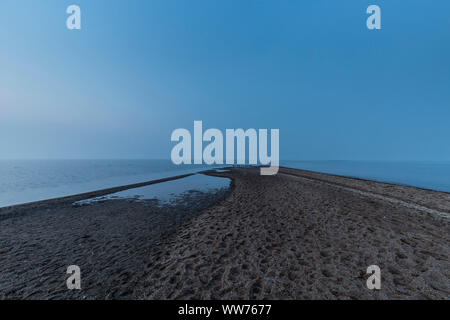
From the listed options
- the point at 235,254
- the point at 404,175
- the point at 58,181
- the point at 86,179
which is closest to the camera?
the point at 235,254

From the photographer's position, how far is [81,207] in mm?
15359

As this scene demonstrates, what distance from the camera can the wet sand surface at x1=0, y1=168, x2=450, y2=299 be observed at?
4.80 m

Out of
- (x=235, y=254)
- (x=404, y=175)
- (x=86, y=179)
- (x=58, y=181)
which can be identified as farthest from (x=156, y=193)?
(x=404, y=175)

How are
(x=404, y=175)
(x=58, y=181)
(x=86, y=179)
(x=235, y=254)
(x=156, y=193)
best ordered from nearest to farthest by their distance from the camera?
(x=235, y=254) < (x=156, y=193) < (x=58, y=181) < (x=86, y=179) < (x=404, y=175)

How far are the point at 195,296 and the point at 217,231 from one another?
432 cm

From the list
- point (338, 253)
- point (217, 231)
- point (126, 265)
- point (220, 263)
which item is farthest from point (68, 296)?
point (338, 253)

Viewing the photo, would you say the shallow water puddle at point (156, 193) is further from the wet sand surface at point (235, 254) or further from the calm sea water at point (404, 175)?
the calm sea water at point (404, 175)

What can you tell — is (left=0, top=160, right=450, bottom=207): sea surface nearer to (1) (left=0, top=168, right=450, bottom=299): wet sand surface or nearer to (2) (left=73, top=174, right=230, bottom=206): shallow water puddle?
(2) (left=73, top=174, right=230, bottom=206): shallow water puddle

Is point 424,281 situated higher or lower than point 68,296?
higher

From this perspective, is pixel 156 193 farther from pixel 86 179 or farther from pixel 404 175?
pixel 404 175

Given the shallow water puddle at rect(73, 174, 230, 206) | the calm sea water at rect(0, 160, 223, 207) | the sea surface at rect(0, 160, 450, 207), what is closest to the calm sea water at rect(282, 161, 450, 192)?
the sea surface at rect(0, 160, 450, 207)

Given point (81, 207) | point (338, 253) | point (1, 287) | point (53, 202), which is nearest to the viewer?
point (1, 287)

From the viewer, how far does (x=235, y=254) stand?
6.61 meters

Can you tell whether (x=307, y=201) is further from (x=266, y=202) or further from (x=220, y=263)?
(x=220, y=263)
